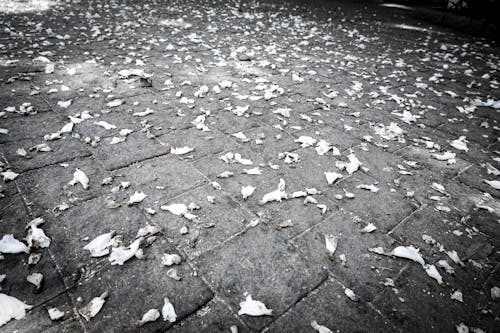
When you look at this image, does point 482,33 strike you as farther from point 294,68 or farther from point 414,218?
point 414,218

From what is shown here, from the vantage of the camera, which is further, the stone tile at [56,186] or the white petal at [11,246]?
the stone tile at [56,186]

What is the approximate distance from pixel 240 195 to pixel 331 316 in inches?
44.5

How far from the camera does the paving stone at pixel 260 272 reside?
1.76 m

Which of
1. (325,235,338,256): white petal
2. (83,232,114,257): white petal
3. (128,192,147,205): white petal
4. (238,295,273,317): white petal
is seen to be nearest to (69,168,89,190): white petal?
(128,192,147,205): white petal

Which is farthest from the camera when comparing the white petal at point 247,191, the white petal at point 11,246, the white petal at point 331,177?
the white petal at point 331,177

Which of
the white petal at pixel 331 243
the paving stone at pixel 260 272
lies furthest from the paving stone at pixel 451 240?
the paving stone at pixel 260 272

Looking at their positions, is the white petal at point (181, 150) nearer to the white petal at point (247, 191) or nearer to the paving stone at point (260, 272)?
the white petal at point (247, 191)

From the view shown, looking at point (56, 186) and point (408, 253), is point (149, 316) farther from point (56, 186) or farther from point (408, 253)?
point (408, 253)

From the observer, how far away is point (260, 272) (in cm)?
191

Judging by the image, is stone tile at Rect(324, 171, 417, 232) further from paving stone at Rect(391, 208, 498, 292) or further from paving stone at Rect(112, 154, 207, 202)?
paving stone at Rect(112, 154, 207, 202)

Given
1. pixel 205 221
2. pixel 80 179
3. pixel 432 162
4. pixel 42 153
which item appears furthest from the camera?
pixel 432 162

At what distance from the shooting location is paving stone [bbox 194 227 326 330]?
1762 mm

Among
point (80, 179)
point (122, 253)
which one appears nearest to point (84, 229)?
point (122, 253)

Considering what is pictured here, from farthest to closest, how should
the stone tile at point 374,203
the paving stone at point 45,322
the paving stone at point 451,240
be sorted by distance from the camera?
the stone tile at point 374,203
the paving stone at point 451,240
the paving stone at point 45,322
